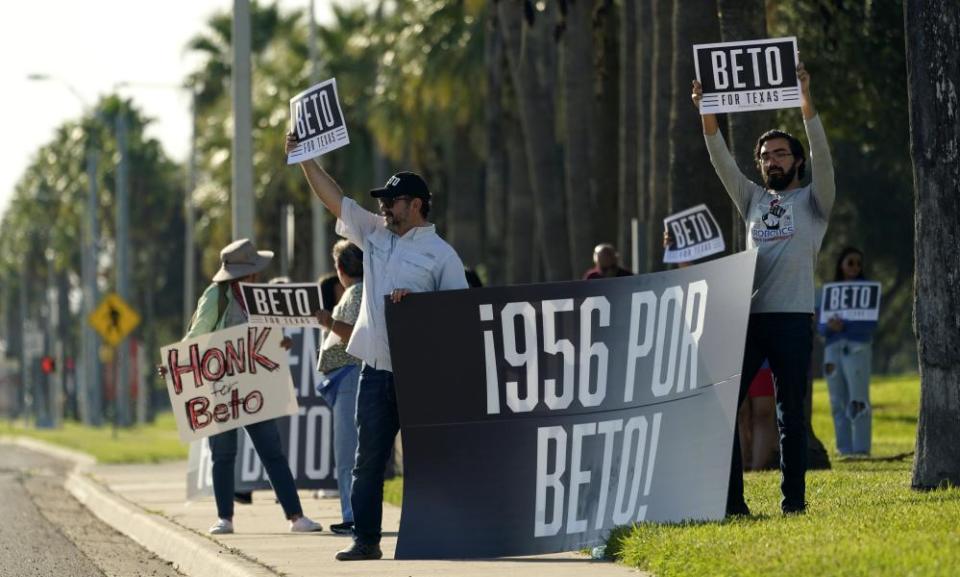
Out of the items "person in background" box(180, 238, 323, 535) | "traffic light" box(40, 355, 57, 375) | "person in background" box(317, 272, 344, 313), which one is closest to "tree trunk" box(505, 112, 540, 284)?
"person in background" box(317, 272, 344, 313)

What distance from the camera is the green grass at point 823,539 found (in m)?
8.27

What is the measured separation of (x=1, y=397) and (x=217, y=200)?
13131cm

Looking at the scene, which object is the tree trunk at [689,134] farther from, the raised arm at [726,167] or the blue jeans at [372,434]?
the blue jeans at [372,434]

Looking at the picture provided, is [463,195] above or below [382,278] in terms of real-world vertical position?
above

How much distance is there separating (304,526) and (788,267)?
14.2ft

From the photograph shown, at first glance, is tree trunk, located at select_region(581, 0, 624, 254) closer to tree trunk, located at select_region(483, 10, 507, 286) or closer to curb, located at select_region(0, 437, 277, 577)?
tree trunk, located at select_region(483, 10, 507, 286)

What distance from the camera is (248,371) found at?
13.8 metres

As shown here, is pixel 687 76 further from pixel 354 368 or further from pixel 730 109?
pixel 730 109

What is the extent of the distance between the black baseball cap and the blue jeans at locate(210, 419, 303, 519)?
3.47 meters

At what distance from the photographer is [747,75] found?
416 inches

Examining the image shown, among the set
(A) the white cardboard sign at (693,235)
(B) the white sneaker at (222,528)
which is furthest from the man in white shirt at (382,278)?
(A) the white cardboard sign at (693,235)

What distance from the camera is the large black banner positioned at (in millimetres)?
10227

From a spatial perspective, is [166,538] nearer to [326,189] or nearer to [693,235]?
[326,189]

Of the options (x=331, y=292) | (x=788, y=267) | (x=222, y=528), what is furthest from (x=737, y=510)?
(x=331, y=292)
